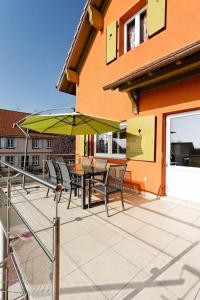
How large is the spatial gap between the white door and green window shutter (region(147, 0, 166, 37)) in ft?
9.09

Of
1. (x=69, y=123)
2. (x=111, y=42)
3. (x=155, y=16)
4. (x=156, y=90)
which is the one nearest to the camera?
(x=156, y=90)

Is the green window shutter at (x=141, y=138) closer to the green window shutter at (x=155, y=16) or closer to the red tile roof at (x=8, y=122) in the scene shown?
the green window shutter at (x=155, y=16)

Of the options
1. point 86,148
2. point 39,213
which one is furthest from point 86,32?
point 39,213

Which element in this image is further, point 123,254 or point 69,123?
point 69,123

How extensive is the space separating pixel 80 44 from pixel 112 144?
5.14 m

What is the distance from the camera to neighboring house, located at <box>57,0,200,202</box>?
4883 millimetres

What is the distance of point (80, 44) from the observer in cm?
906

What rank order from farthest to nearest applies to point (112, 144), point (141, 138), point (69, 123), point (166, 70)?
point (112, 144) → point (69, 123) → point (141, 138) → point (166, 70)

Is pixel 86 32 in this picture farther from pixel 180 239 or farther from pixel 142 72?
pixel 180 239

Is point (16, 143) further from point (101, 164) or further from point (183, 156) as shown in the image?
point (183, 156)

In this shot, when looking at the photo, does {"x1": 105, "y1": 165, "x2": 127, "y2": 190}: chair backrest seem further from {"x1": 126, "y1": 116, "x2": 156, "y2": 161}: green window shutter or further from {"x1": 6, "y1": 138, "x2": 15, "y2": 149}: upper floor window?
{"x1": 6, "y1": 138, "x2": 15, "y2": 149}: upper floor window

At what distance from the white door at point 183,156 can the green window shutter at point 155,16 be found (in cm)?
277

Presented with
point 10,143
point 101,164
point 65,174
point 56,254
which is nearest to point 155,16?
point 101,164

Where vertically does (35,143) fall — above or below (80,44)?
below
